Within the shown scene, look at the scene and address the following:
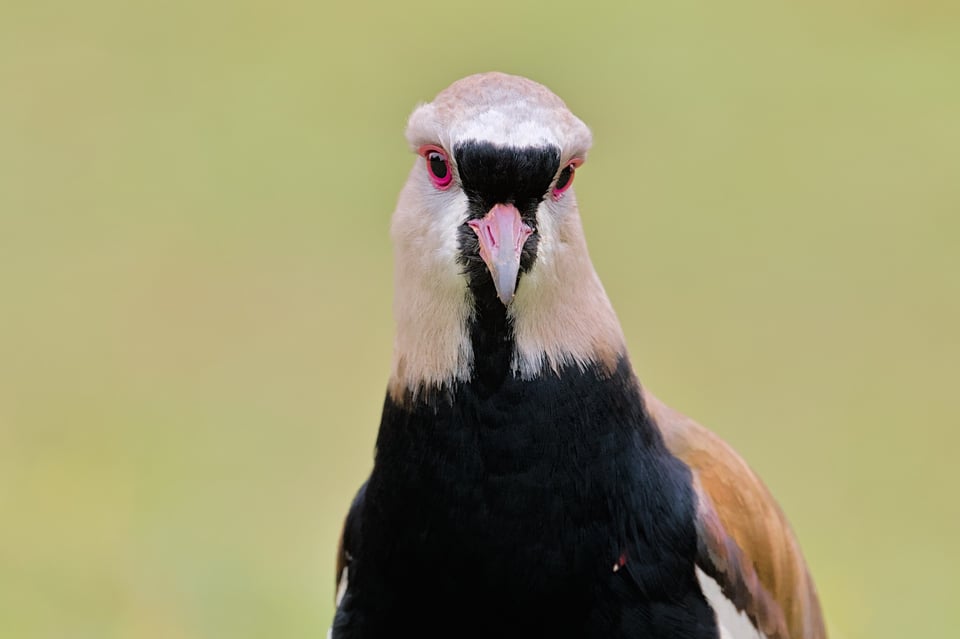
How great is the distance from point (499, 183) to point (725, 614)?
936 mm

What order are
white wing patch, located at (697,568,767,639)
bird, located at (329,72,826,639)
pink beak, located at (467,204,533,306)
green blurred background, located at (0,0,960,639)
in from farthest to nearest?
green blurred background, located at (0,0,960,639) < white wing patch, located at (697,568,767,639) < bird, located at (329,72,826,639) < pink beak, located at (467,204,533,306)

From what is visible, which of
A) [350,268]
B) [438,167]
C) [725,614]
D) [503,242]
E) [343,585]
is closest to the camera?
[503,242]

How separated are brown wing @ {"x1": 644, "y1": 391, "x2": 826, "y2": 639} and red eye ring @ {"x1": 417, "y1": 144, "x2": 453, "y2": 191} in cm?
60

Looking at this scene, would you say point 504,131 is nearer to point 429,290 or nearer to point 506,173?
point 506,173

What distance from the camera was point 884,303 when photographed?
20.4 feet

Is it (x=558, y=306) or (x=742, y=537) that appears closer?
(x=558, y=306)

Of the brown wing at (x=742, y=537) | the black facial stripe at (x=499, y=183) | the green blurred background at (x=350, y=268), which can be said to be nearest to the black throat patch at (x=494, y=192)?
the black facial stripe at (x=499, y=183)

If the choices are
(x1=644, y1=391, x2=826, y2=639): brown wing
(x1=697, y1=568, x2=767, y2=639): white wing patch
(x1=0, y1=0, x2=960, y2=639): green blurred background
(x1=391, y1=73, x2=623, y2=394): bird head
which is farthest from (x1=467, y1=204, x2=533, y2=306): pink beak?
(x1=0, y1=0, x2=960, y2=639): green blurred background

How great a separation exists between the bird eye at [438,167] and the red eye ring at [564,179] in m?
0.18

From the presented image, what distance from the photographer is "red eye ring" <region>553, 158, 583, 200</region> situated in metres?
2.50

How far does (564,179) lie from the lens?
252 cm

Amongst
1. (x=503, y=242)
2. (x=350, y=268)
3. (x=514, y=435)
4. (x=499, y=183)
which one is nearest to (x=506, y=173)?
(x=499, y=183)

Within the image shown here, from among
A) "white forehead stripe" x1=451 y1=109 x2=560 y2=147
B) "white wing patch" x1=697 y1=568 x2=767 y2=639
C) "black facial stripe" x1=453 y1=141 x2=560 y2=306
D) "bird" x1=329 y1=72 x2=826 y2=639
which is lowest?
"white wing patch" x1=697 y1=568 x2=767 y2=639

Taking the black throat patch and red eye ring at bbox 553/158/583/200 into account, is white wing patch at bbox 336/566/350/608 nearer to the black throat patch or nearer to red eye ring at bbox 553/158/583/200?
the black throat patch
